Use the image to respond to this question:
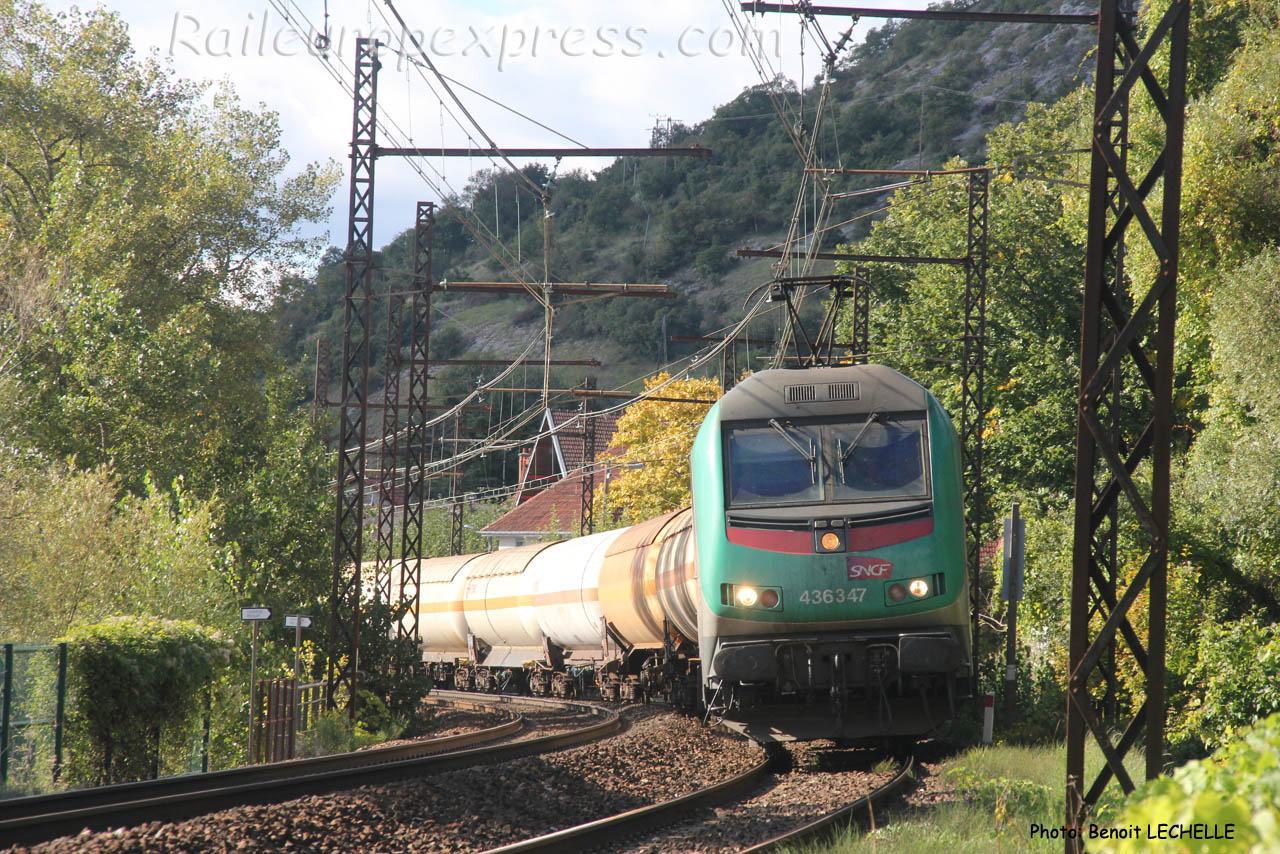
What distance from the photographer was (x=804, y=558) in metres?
11.0

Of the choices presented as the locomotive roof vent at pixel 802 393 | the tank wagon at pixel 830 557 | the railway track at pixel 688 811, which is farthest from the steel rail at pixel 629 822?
the locomotive roof vent at pixel 802 393

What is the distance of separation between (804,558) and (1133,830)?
301 inches

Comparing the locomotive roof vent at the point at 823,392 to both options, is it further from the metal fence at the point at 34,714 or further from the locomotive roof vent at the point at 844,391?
the metal fence at the point at 34,714

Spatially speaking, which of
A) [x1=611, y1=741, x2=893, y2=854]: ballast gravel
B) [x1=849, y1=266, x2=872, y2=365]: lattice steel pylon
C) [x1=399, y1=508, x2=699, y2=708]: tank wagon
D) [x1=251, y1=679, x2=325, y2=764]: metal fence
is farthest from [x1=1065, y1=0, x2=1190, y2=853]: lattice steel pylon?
[x1=251, y1=679, x2=325, y2=764]: metal fence

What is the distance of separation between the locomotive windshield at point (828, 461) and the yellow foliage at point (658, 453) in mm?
31701

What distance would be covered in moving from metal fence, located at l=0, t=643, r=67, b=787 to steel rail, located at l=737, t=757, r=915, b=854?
7.59 meters

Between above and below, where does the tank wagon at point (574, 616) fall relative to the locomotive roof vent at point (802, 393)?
below

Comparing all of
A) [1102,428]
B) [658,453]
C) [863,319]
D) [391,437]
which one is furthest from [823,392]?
[658,453]

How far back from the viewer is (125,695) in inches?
500

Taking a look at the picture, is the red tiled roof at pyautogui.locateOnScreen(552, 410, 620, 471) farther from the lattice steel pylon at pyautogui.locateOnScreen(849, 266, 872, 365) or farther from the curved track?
the curved track

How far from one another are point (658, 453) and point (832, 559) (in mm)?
34891

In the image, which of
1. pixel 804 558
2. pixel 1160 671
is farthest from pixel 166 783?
pixel 1160 671

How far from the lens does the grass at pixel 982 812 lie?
306 inches

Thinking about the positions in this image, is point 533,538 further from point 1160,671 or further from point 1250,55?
point 1160,671
